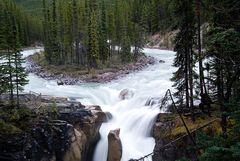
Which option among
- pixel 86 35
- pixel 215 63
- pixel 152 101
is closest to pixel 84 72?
pixel 86 35

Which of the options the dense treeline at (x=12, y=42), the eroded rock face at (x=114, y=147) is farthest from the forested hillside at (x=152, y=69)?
the eroded rock face at (x=114, y=147)

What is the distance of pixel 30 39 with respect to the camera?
129 m

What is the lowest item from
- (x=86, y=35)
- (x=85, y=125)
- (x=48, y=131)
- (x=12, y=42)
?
(x=85, y=125)

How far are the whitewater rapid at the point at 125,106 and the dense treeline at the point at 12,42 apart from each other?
6.83 meters

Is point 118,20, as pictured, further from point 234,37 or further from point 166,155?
point 234,37

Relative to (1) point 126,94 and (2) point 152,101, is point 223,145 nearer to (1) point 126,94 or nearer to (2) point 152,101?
(2) point 152,101

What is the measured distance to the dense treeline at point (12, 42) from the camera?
30.6m

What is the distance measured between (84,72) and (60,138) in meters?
34.5

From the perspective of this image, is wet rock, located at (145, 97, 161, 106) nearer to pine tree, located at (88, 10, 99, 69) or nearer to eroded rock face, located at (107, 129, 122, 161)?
eroded rock face, located at (107, 129, 122, 161)

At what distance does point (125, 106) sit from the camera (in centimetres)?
3881

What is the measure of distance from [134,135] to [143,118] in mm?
1875

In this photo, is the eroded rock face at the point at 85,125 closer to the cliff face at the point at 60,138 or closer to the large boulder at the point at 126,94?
the cliff face at the point at 60,138

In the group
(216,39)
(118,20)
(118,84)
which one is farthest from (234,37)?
(118,20)

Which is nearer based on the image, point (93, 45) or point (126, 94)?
point (126, 94)
